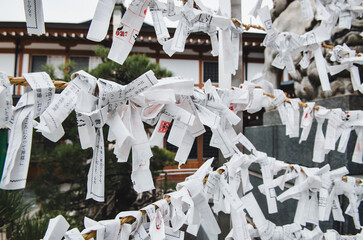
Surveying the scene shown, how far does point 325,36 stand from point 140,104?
49 centimetres

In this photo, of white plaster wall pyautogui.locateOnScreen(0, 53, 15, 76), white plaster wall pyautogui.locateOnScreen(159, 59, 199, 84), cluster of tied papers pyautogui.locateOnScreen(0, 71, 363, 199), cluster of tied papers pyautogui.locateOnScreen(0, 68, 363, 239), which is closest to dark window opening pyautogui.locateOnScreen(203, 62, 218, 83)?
white plaster wall pyautogui.locateOnScreen(159, 59, 199, 84)

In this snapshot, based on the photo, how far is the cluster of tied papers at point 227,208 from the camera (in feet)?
1.04

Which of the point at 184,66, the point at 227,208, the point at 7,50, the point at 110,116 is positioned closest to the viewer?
the point at 110,116

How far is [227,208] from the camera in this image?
0.44 m

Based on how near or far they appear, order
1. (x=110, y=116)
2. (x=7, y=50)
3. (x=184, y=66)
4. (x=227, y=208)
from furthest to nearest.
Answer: (x=184, y=66)
(x=7, y=50)
(x=227, y=208)
(x=110, y=116)

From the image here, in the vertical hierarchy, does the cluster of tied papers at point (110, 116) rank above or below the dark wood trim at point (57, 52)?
below

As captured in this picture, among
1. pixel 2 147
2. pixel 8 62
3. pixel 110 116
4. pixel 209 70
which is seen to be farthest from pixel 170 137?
pixel 8 62

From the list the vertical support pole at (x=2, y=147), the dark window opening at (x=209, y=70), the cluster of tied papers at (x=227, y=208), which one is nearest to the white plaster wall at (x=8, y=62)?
the dark window opening at (x=209, y=70)

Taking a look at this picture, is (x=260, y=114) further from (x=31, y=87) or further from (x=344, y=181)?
(x=31, y=87)

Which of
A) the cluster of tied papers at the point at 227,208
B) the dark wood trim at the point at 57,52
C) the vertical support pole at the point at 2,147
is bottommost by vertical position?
the cluster of tied papers at the point at 227,208

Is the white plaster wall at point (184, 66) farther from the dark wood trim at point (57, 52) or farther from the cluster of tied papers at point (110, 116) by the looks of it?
the cluster of tied papers at point (110, 116)

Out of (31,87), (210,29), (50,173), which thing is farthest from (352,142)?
(50,173)

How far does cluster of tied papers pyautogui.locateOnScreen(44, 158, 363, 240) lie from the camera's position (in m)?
0.32

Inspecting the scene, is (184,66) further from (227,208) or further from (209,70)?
(227,208)
